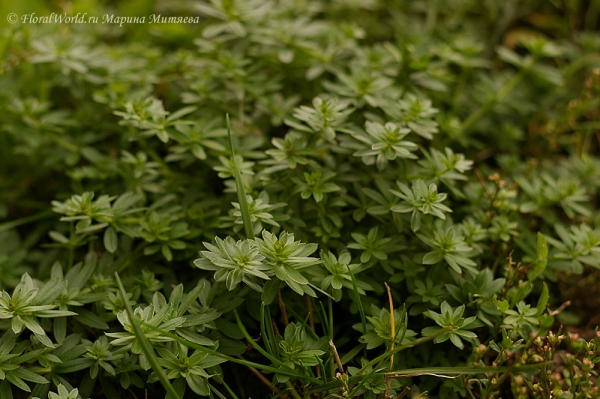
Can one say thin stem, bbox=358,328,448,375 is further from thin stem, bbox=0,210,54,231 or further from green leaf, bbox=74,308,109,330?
thin stem, bbox=0,210,54,231

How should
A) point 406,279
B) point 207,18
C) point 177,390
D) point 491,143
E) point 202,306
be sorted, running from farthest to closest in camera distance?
point 207,18, point 491,143, point 406,279, point 202,306, point 177,390

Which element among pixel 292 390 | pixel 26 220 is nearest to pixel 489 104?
pixel 292 390

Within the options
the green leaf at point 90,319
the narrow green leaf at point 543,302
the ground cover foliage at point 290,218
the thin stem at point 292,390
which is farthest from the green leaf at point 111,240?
the narrow green leaf at point 543,302

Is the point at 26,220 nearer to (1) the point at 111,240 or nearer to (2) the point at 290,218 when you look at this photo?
(1) the point at 111,240

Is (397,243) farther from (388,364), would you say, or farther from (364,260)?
(388,364)

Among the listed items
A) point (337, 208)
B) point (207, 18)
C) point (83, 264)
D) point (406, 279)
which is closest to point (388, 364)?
point (406, 279)

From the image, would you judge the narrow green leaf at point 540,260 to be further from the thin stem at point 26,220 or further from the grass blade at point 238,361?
the thin stem at point 26,220

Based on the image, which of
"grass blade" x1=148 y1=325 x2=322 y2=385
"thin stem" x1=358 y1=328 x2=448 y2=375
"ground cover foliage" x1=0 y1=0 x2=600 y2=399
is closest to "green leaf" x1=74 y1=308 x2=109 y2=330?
"ground cover foliage" x1=0 y1=0 x2=600 y2=399

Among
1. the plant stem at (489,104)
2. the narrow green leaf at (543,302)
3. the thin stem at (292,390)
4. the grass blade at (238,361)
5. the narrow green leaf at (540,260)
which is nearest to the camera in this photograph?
the grass blade at (238,361)
